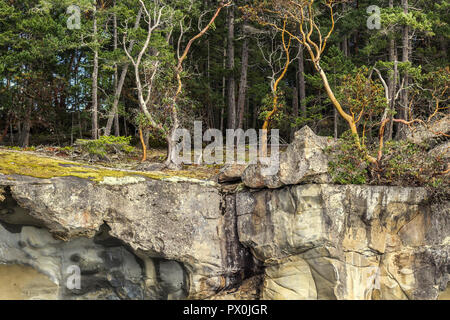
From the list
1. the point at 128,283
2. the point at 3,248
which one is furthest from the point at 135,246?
the point at 3,248

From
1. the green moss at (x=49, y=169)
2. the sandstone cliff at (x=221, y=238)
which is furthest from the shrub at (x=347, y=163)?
the green moss at (x=49, y=169)

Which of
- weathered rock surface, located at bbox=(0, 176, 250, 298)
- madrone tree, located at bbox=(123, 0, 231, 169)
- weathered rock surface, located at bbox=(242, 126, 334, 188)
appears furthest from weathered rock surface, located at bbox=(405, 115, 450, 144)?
madrone tree, located at bbox=(123, 0, 231, 169)

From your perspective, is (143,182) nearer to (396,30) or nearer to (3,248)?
(3,248)

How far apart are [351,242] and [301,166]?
2.50 m

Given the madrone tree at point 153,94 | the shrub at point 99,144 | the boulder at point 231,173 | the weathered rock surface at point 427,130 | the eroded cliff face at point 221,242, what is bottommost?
the eroded cliff face at point 221,242

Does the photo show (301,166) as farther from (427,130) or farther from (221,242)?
(427,130)

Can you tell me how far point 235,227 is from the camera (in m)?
11.2

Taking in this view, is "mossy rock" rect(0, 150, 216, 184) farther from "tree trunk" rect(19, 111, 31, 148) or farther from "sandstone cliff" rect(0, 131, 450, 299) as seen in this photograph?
"tree trunk" rect(19, 111, 31, 148)

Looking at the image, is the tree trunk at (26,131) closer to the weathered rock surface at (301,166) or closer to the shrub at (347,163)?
the weathered rock surface at (301,166)

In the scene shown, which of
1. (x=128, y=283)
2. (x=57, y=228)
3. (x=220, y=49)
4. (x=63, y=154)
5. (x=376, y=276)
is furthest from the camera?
(x=220, y=49)

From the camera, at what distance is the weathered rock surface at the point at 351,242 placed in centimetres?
1009

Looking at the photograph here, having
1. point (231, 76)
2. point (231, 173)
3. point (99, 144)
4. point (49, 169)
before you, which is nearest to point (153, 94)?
point (99, 144)

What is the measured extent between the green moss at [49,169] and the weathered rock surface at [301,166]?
3038mm

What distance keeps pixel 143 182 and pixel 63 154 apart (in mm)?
7099
